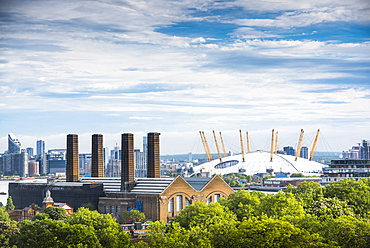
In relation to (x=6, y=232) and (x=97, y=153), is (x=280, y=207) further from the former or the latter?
(x=97, y=153)

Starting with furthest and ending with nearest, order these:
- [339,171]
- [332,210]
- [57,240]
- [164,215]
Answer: [339,171] < [164,215] < [332,210] < [57,240]

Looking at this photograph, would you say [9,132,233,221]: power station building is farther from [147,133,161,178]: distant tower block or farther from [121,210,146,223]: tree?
[121,210,146,223]: tree

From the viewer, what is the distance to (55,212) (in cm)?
A: 12194

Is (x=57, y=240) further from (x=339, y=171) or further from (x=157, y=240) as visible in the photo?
(x=339, y=171)

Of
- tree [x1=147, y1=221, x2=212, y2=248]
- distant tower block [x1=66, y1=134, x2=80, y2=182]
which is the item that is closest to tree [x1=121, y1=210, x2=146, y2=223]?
distant tower block [x1=66, y1=134, x2=80, y2=182]

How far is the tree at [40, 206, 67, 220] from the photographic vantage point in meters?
121

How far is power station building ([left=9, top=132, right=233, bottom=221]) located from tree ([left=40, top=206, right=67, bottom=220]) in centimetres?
1095

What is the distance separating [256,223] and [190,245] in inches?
286

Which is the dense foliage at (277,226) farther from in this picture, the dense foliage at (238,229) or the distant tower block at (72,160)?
the distant tower block at (72,160)

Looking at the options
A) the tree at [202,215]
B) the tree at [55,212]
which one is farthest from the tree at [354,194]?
the tree at [55,212]

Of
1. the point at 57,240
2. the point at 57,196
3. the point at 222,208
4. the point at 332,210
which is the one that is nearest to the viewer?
the point at 57,240

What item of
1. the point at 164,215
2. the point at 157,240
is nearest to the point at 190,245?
the point at 157,240

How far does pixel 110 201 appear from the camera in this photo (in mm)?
133625

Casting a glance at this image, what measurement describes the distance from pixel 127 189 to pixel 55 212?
17.2 meters
